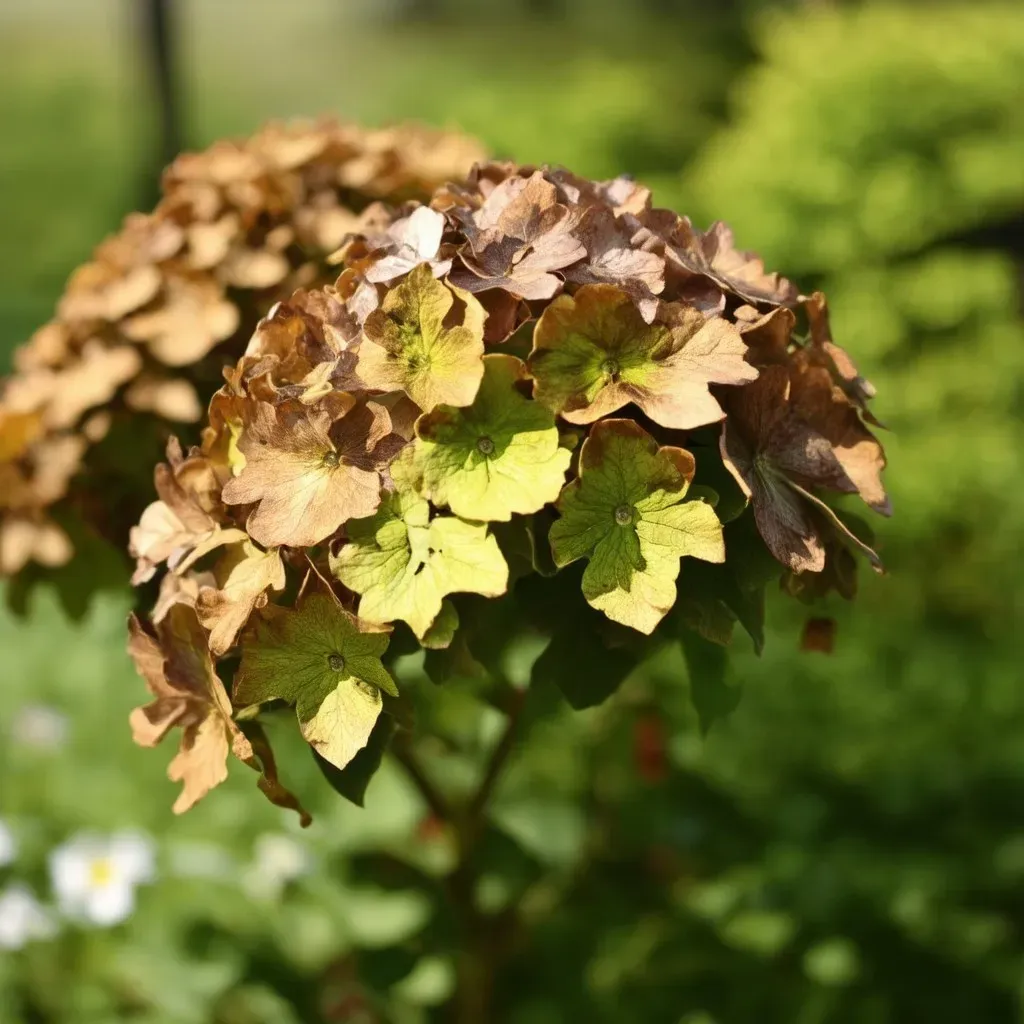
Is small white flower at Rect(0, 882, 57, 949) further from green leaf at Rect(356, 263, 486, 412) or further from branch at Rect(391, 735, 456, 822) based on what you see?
A: green leaf at Rect(356, 263, 486, 412)

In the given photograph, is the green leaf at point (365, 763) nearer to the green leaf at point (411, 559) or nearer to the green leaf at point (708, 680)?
the green leaf at point (411, 559)

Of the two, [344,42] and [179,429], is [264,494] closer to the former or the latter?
[179,429]

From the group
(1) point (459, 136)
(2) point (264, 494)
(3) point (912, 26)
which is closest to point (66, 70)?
(3) point (912, 26)

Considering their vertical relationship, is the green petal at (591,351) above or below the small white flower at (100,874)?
below

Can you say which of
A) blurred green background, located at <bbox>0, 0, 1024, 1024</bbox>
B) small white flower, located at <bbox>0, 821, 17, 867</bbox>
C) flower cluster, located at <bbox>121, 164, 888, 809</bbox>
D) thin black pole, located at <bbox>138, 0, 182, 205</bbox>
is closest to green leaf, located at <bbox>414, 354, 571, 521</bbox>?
flower cluster, located at <bbox>121, 164, 888, 809</bbox>

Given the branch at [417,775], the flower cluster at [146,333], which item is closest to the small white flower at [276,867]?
the branch at [417,775]

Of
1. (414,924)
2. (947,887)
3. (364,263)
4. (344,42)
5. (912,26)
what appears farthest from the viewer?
(344,42)

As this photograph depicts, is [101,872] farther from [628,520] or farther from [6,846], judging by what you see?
[628,520]
